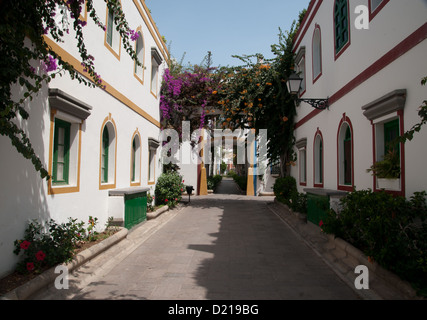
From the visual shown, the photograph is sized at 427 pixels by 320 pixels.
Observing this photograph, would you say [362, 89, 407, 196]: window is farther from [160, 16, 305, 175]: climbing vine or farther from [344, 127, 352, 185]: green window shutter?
[160, 16, 305, 175]: climbing vine

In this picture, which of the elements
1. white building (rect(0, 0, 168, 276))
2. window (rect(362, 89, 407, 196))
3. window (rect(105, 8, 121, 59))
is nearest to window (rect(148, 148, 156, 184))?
white building (rect(0, 0, 168, 276))

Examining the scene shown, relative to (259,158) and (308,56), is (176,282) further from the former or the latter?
(259,158)

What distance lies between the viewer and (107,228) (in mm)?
7527

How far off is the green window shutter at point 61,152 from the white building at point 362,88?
575cm

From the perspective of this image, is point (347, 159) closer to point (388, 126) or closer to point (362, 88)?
point (362, 88)

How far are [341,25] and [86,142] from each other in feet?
22.0

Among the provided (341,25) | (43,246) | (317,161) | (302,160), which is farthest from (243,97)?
(43,246)

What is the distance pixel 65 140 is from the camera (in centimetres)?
617

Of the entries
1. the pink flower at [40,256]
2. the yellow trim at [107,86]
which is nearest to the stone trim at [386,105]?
the yellow trim at [107,86]

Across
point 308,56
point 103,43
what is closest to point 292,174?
point 308,56

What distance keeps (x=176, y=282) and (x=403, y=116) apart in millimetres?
4422

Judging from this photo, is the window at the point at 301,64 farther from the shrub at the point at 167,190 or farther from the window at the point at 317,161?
the shrub at the point at 167,190
